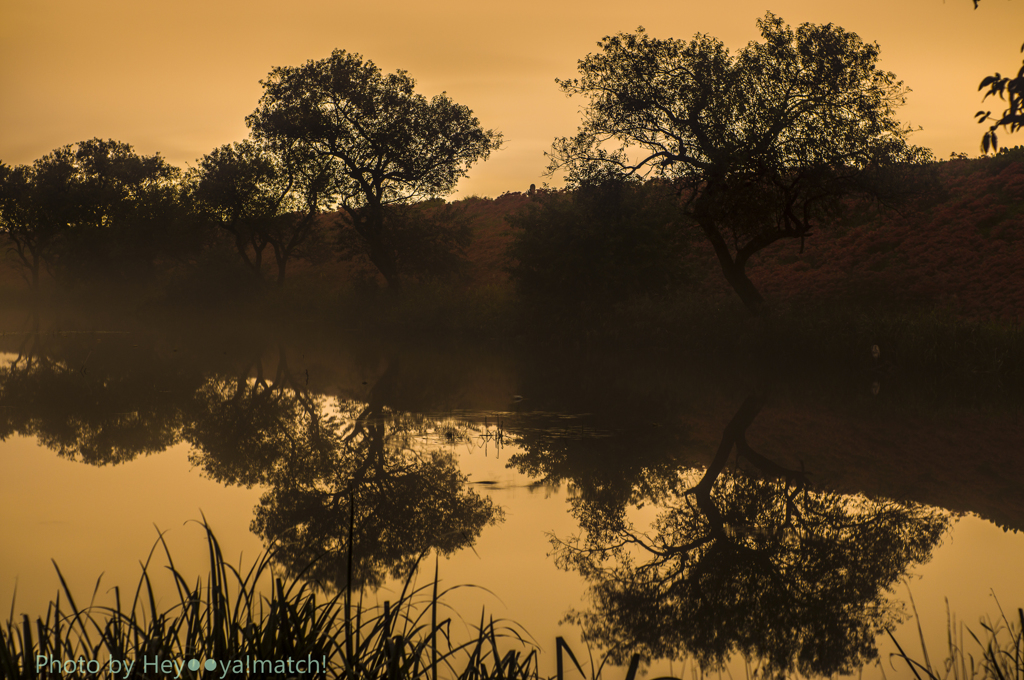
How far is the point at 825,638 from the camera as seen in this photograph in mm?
4879

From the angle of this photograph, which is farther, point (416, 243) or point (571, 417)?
point (416, 243)

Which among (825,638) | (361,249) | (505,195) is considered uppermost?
(505,195)

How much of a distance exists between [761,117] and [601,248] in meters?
7.13

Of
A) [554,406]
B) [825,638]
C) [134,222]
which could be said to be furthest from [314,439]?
[134,222]

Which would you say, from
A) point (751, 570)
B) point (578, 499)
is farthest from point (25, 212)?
point (751, 570)

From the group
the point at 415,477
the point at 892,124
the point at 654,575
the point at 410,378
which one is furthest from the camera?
the point at 892,124

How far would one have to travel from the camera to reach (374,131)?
→ 121ft

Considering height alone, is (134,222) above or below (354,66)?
below

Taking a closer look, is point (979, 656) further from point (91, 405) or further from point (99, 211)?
point (99, 211)

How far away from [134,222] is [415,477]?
48606 mm

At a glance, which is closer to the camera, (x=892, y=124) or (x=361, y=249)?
(x=892, y=124)

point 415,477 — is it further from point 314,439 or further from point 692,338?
point 692,338

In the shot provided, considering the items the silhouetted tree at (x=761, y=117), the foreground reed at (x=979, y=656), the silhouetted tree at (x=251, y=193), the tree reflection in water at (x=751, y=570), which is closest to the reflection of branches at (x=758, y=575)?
the tree reflection in water at (x=751, y=570)

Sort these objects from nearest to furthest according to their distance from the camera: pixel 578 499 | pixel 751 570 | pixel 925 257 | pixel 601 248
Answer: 1. pixel 751 570
2. pixel 578 499
3. pixel 601 248
4. pixel 925 257
